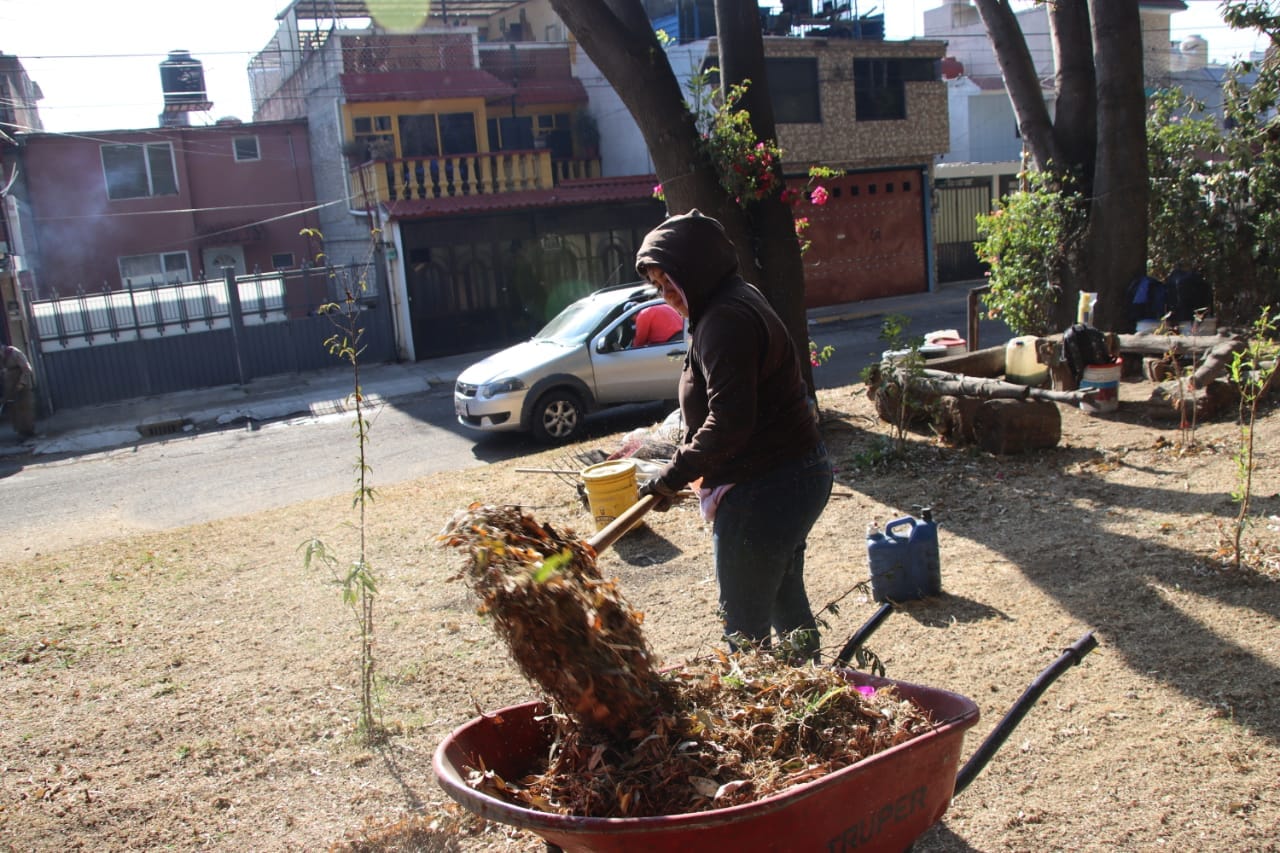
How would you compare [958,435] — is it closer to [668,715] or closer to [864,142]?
[668,715]

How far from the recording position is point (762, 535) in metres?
3.51

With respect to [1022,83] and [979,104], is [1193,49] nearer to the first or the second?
[979,104]

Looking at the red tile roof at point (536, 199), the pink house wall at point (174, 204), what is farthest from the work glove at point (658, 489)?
the pink house wall at point (174, 204)

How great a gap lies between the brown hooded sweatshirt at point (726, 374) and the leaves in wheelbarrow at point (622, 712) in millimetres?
664

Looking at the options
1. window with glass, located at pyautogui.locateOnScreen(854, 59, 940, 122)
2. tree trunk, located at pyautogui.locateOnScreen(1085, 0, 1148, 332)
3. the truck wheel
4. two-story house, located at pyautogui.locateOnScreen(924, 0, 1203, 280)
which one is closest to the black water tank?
window with glass, located at pyautogui.locateOnScreen(854, 59, 940, 122)

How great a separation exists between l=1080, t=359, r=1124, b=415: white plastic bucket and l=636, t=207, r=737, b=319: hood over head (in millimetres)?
6491

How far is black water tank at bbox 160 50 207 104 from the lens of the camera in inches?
1154

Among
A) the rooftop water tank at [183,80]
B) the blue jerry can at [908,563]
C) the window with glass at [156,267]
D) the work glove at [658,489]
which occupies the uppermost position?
the rooftop water tank at [183,80]

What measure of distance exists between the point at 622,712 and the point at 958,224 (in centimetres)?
2667

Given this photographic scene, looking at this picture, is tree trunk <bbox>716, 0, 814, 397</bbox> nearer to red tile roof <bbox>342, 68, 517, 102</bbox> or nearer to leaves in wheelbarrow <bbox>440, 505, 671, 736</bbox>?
leaves in wheelbarrow <bbox>440, 505, 671, 736</bbox>

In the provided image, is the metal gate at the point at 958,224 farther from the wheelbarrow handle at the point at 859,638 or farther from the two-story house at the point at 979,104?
the wheelbarrow handle at the point at 859,638

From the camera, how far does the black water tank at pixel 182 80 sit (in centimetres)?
2931

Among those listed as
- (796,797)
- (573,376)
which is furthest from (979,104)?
(796,797)

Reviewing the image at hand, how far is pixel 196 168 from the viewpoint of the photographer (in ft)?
87.5
